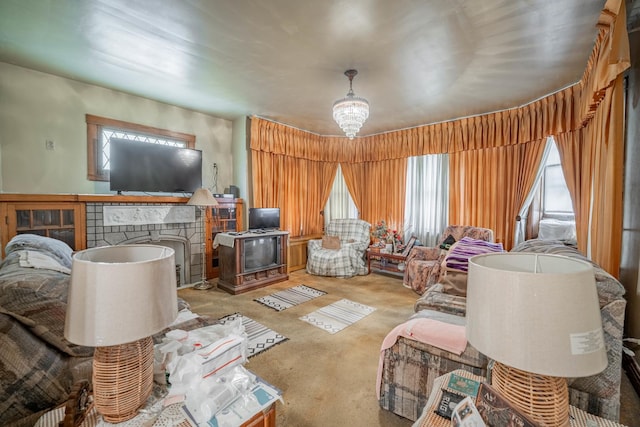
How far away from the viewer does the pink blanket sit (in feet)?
4.77

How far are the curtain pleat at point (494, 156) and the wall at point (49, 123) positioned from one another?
1914 mm

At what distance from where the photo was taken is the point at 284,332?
2732 millimetres

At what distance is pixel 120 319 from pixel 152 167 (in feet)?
11.3

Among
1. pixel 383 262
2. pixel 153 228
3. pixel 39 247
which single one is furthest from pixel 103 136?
pixel 383 262

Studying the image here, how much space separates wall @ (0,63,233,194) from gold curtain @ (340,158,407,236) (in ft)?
12.3

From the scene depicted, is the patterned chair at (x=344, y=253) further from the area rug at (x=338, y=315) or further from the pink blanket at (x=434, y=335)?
the pink blanket at (x=434, y=335)

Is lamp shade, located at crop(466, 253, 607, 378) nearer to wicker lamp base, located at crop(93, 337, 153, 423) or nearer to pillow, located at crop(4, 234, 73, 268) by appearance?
wicker lamp base, located at crop(93, 337, 153, 423)

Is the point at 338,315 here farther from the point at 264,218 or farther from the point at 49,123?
the point at 49,123

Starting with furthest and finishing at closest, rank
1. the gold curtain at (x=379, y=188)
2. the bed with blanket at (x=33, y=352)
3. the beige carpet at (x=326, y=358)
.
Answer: the gold curtain at (x=379, y=188) → the beige carpet at (x=326, y=358) → the bed with blanket at (x=33, y=352)

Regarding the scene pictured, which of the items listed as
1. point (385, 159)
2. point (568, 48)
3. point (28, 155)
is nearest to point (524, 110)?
point (568, 48)

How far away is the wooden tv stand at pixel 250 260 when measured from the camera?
154 inches

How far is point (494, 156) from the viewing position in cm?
410

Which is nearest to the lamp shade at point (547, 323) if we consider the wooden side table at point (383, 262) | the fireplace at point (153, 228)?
the fireplace at point (153, 228)

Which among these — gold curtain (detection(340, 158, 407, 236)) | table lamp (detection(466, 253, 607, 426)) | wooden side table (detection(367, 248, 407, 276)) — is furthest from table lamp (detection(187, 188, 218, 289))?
table lamp (detection(466, 253, 607, 426))
